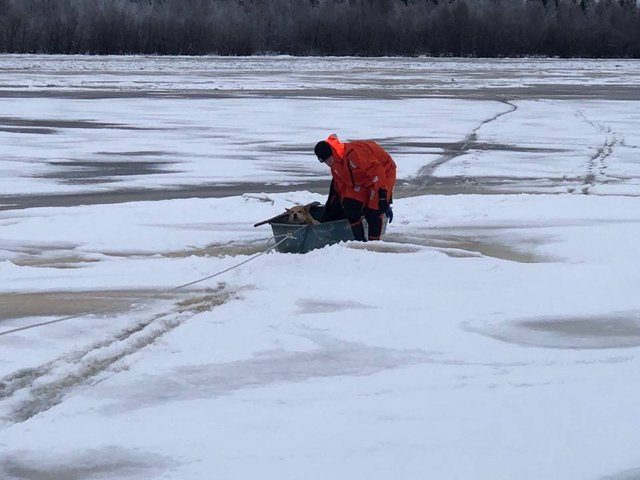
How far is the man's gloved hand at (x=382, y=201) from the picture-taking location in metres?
9.15

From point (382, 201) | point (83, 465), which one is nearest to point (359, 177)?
point (382, 201)

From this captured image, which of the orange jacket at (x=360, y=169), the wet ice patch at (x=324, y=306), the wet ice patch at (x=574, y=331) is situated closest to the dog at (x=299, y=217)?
the orange jacket at (x=360, y=169)

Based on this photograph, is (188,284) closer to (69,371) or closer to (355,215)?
(355,215)

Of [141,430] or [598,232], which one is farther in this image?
Result: [598,232]

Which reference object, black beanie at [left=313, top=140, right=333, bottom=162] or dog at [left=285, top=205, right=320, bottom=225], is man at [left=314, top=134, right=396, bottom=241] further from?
dog at [left=285, top=205, right=320, bottom=225]

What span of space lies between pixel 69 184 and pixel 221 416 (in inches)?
347

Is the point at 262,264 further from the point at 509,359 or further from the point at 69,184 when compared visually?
the point at 69,184

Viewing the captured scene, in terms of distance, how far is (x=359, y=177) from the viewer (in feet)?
29.9

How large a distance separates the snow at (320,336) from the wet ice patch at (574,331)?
24 mm

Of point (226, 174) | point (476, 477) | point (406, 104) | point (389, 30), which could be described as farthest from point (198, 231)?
point (389, 30)

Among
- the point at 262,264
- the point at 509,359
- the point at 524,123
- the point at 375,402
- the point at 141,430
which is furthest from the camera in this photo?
the point at 524,123

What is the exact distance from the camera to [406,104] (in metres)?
28.2

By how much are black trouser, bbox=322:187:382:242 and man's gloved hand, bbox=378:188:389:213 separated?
0.18 ft

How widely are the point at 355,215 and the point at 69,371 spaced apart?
11.7 ft
